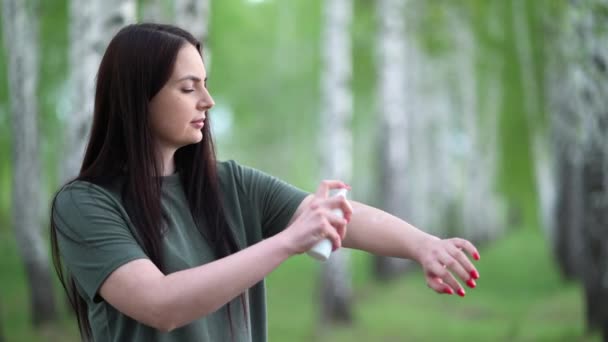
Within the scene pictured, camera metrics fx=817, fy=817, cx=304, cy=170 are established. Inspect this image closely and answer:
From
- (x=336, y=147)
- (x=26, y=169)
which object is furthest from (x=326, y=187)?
(x=26, y=169)

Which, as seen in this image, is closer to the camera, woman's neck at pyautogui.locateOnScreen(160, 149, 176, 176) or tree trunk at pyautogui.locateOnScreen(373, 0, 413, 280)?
woman's neck at pyautogui.locateOnScreen(160, 149, 176, 176)

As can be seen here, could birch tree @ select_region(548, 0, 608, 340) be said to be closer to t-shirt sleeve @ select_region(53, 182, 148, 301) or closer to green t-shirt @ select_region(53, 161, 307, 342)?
green t-shirt @ select_region(53, 161, 307, 342)

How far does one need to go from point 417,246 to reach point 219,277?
0.60 meters

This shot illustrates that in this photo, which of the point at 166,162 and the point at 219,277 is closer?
the point at 219,277

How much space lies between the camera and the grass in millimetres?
11047

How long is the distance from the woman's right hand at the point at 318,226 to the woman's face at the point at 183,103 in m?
0.50

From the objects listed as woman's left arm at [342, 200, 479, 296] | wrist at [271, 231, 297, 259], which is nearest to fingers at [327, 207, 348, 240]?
wrist at [271, 231, 297, 259]

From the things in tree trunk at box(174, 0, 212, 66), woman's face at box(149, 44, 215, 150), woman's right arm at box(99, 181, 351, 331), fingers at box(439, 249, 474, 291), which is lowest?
woman's right arm at box(99, 181, 351, 331)

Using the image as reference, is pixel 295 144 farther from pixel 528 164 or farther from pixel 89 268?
pixel 89 268

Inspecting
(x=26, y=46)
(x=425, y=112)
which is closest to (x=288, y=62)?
(x=425, y=112)

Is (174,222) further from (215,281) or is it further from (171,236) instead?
(215,281)

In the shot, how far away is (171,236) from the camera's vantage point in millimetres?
2281

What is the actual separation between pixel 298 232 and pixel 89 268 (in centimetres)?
57

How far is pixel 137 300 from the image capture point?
6.56ft
